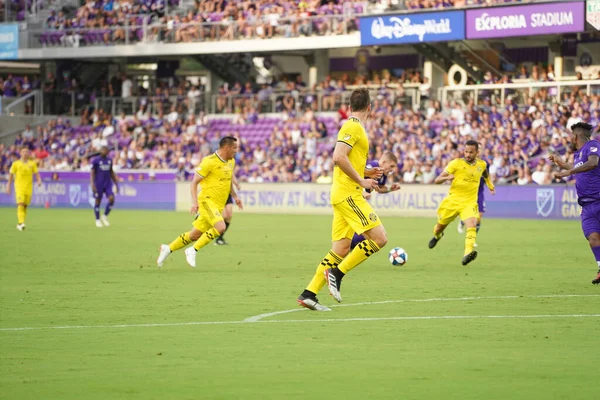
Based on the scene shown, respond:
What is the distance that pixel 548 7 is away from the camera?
3953cm

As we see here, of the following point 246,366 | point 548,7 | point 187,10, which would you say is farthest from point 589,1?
point 246,366

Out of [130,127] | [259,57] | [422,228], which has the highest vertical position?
[259,57]

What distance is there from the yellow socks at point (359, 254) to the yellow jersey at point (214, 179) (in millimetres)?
6749

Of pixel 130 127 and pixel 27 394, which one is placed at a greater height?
pixel 130 127

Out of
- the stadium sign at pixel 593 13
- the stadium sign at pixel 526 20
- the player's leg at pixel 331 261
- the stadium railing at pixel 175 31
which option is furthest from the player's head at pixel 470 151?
the stadium railing at pixel 175 31

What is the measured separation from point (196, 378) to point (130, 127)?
4457cm

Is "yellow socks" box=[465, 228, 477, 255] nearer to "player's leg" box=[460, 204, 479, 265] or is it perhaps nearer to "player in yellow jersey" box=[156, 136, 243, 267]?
"player's leg" box=[460, 204, 479, 265]

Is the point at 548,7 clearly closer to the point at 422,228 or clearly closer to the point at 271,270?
the point at 422,228

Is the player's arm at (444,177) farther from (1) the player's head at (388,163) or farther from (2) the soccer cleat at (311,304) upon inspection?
(2) the soccer cleat at (311,304)

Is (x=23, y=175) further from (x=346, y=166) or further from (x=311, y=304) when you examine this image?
(x=346, y=166)

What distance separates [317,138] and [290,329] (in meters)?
33.9

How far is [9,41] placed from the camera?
57.0 metres

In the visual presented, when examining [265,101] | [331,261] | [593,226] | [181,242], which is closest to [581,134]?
[593,226]

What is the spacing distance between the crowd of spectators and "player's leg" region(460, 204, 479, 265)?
53.2ft
